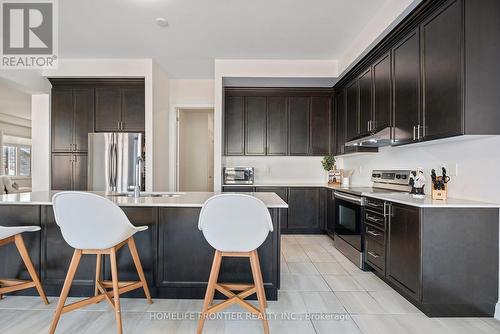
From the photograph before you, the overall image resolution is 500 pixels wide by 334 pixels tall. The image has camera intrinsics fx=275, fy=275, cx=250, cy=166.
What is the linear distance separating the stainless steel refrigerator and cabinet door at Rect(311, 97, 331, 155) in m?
2.91

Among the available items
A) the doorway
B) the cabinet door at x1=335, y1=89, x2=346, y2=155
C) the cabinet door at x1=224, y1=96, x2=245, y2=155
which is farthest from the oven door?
the doorway

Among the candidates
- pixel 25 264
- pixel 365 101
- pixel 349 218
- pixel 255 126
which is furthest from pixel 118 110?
pixel 349 218

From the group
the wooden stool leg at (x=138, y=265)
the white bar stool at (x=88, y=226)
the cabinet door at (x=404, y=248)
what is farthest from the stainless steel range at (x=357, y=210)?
the white bar stool at (x=88, y=226)

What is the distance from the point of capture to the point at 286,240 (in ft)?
14.1

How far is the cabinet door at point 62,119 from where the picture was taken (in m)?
4.51

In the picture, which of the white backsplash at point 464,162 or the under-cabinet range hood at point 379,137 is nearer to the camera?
the white backsplash at point 464,162

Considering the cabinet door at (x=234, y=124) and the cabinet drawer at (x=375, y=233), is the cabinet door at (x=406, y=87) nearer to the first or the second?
the cabinet drawer at (x=375, y=233)

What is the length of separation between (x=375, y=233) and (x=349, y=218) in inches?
23.5

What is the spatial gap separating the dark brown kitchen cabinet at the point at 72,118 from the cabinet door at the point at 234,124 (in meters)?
2.23

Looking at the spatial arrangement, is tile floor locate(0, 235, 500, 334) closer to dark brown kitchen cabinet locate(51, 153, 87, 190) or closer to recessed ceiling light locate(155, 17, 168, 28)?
dark brown kitchen cabinet locate(51, 153, 87, 190)

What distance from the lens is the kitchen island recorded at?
2.27 metres

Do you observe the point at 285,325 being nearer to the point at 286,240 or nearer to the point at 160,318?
the point at 160,318

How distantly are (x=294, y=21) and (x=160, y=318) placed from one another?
10.5 feet

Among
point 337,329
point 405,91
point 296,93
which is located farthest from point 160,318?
point 296,93
